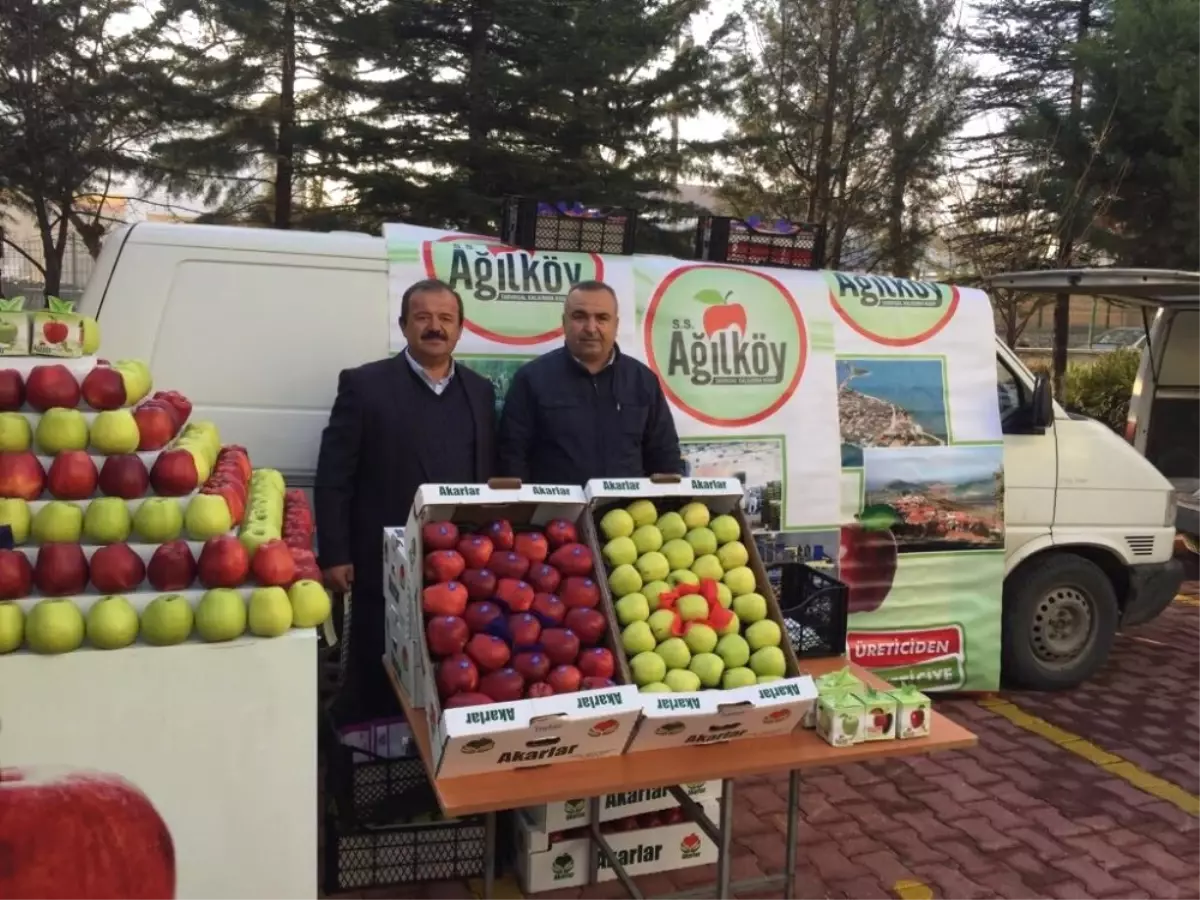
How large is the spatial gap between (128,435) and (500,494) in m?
1.02

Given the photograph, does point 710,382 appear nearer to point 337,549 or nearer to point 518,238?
point 518,238

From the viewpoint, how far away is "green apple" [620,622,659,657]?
265cm

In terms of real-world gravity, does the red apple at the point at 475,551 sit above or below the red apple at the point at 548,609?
above

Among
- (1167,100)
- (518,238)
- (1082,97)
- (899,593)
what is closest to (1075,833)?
(899,593)

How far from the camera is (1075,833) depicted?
4105mm

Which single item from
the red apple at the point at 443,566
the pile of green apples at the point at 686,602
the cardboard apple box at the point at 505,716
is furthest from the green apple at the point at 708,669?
the red apple at the point at 443,566

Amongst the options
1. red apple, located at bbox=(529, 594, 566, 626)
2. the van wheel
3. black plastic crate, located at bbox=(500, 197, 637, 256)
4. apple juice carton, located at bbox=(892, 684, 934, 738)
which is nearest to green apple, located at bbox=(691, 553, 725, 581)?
red apple, located at bbox=(529, 594, 566, 626)

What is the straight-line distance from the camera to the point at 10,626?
228 cm

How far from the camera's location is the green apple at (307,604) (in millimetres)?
2506

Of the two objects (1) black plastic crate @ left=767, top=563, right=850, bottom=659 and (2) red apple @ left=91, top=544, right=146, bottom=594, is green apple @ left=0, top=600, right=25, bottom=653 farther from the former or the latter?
(1) black plastic crate @ left=767, top=563, right=850, bottom=659

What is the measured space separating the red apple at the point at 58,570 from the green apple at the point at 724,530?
1.76 meters

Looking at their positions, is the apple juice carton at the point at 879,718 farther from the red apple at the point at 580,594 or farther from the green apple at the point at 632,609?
the red apple at the point at 580,594

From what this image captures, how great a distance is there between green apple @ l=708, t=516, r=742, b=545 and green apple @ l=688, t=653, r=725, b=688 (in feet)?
1.46

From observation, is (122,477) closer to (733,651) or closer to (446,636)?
(446,636)
